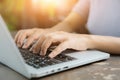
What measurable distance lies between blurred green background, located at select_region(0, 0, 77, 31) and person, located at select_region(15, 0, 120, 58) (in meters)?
0.70

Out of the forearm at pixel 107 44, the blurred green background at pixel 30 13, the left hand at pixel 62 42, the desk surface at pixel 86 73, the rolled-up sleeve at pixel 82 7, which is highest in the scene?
the rolled-up sleeve at pixel 82 7

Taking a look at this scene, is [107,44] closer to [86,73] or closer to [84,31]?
[86,73]

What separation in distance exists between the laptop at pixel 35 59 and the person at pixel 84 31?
0.12ft

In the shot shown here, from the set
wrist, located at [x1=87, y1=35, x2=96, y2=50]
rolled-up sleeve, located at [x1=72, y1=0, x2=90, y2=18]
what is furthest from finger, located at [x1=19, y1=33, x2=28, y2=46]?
rolled-up sleeve, located at [x1=72, y1=0, x2=90, y2=18]

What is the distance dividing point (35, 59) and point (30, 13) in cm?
150

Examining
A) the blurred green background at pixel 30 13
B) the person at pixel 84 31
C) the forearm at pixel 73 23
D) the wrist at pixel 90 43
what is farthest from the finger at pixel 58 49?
the blurred green background at pixel 30 13

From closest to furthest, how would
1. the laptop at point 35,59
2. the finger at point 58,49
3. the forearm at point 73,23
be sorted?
the laptop at point 35,59 → the finger at point 58,49 → the forearm at point 73,23

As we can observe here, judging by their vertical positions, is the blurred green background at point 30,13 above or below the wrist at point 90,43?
Result: below

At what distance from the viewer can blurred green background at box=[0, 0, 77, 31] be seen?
202 cm

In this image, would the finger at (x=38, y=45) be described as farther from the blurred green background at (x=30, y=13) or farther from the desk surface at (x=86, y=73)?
the blurred green background at (x=30, y=13)

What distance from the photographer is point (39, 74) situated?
58 cm

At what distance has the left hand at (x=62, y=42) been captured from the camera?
29.8 inches

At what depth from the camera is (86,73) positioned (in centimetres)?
64

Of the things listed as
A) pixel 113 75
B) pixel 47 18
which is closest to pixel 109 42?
pixel 113 75
